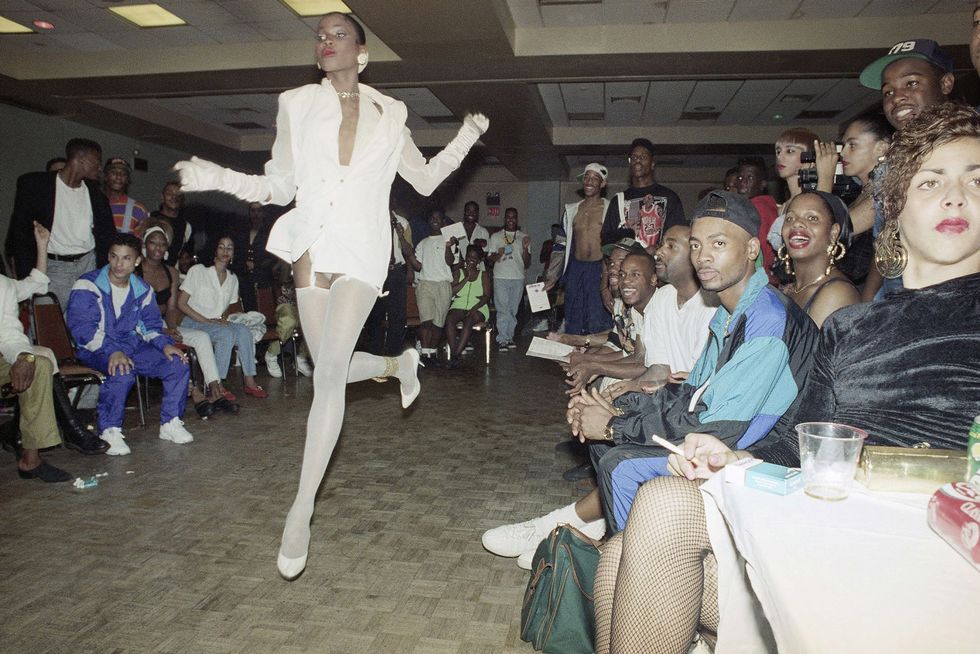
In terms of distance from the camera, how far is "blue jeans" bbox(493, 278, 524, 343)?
30.8 ft

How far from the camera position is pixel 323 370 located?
224 cm

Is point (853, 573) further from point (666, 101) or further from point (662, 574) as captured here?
point (666, 101)

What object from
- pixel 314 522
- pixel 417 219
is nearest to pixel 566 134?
pixel 417 219

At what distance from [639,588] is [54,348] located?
4.23m

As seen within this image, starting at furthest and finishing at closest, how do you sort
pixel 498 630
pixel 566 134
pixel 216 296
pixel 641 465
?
pixel 566 134 < pixel 216 296 < pixel 498 630 < pixel 641 465

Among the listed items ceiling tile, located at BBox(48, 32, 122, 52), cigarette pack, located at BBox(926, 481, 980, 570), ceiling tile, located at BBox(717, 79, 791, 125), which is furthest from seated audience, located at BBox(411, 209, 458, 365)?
cigarette pack, located at BBox(926, 481, 980, 570)

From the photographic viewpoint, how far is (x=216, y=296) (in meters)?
5.82

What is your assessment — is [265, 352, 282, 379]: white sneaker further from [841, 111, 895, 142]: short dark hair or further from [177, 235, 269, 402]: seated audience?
[841, 111, 895, 142]: short dark hair

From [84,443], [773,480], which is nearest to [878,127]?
[773,480]

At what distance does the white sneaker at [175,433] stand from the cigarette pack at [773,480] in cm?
393

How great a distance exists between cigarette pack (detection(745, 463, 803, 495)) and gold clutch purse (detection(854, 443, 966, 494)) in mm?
112

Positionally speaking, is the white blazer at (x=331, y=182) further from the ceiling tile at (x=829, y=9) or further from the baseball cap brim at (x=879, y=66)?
the ceiling tile at (x=829, y=9)

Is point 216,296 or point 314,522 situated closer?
point 314,522

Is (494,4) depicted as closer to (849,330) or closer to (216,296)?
(216,296)
